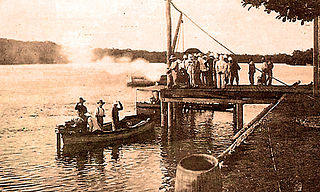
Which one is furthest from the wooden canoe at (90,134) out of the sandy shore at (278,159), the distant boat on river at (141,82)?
the distant boat on river at (141,82)

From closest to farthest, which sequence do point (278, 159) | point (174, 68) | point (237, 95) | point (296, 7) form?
point (278, 159) < point (296, 7) < point (237, 95) < point (174, 68)

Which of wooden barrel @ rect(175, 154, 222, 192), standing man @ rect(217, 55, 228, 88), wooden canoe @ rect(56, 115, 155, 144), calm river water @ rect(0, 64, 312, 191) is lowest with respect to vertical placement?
calm river water @ rect(0, 64, 312, 191)

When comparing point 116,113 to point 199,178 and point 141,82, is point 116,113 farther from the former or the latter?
point 141,82

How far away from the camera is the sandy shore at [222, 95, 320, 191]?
590 cm

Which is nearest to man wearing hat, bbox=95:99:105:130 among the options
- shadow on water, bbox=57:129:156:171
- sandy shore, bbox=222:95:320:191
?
shadow on water, bbox=57:129:156:171

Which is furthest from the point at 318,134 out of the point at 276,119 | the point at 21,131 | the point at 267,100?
the point at 21,131

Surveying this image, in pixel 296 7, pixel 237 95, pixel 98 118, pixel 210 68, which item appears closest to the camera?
pixel 296 7

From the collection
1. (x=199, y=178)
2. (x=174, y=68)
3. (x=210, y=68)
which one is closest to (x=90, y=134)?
(x=174, y=68)

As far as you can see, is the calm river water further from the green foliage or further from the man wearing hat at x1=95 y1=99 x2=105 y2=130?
the green foliage

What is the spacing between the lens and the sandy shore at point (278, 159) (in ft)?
19.4

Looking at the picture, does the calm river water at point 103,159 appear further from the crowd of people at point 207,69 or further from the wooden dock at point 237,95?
the crowd of people at point 207,69

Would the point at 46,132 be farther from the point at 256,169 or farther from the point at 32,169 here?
the point at 256,169

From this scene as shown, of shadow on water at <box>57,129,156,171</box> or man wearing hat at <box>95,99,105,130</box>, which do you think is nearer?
shadow on water at <box>57,129,156,171</box>

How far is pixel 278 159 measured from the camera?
23.5ft
